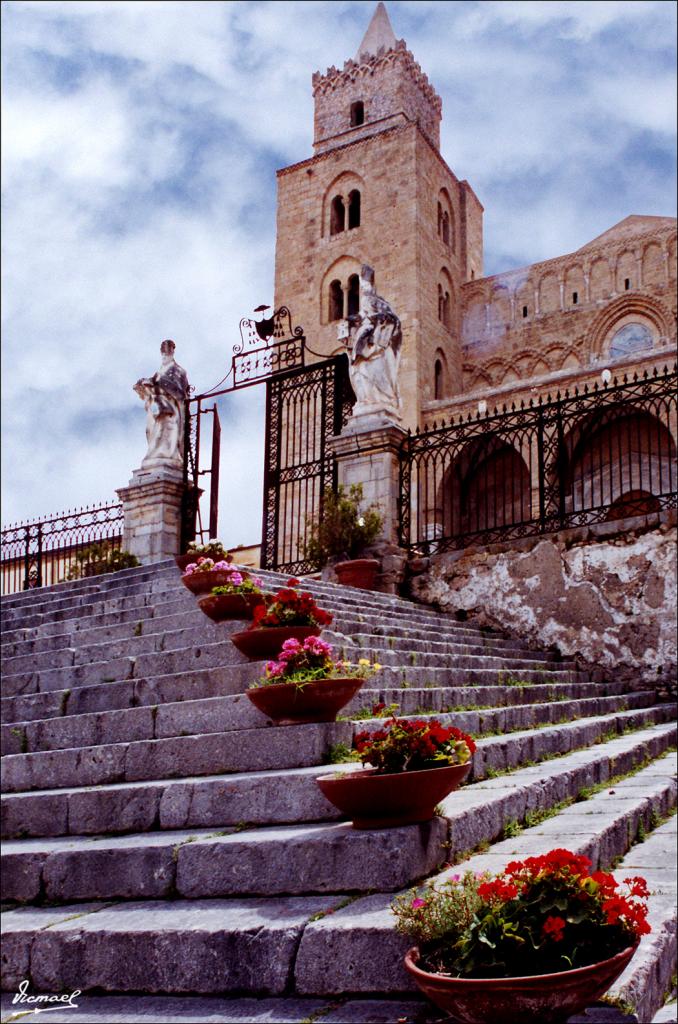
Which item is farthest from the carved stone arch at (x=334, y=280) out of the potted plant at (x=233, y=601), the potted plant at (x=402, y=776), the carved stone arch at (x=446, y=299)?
the potted plant at (x=402, y=776)

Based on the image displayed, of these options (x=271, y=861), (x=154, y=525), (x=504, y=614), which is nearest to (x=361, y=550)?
(x=504, y=614)

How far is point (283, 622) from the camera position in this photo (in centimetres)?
545

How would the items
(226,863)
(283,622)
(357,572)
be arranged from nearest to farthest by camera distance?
(226,863) < (283,622) < (357,572)

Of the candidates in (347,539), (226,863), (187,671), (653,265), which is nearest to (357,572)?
(347,539)

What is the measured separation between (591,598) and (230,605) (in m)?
5.41

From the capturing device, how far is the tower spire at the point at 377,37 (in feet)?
123

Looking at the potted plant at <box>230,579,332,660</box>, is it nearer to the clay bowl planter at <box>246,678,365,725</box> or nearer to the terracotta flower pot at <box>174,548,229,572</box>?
the clay bowl planter at <box>246,678,365,725</box>

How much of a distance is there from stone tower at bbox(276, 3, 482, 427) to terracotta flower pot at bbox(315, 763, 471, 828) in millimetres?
28040

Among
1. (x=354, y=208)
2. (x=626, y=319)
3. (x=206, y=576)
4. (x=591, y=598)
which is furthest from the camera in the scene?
(x=354, y=208)

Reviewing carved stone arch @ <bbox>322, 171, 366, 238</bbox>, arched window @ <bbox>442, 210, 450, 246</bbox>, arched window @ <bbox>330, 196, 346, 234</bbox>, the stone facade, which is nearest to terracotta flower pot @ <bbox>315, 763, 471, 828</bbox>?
the stone facade

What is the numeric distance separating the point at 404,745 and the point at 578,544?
7.53m

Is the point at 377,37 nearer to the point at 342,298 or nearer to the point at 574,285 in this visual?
the point at 342,298

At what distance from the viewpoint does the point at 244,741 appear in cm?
482

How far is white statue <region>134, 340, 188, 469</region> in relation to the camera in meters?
14.8
